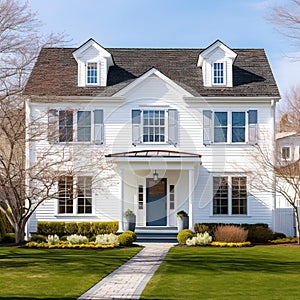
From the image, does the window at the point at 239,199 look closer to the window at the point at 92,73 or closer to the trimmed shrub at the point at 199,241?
the trimmed shrub at the point at 199,241

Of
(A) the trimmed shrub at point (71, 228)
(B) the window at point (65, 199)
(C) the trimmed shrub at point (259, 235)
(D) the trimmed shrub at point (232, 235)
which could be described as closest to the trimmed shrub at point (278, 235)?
(C) the trimmed shrub at point (259, 235)

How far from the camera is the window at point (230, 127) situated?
26.4 m

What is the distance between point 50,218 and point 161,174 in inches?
224

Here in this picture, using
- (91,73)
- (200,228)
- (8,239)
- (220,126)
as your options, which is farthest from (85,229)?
(220,126)

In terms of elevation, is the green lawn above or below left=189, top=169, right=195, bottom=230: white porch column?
below

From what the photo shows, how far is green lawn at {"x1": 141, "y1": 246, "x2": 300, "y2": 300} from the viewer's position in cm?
1128

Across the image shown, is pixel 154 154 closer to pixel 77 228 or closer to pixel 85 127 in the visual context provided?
pixel 85 127

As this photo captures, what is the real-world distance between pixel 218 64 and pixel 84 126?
7168mm

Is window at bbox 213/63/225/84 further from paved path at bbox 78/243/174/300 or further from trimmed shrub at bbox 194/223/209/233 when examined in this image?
paved path at bbox 78/243/174/300

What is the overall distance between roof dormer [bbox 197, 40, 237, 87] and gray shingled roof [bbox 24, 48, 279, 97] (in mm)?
410

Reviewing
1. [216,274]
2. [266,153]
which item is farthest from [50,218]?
[216,274]

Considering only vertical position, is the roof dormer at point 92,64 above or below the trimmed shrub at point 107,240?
above

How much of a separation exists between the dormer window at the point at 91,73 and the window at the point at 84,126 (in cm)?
179

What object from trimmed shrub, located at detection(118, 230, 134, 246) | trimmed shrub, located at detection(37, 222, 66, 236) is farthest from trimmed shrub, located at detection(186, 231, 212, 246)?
trimmed shrub, located at detection(37, 222, 66, 236)
